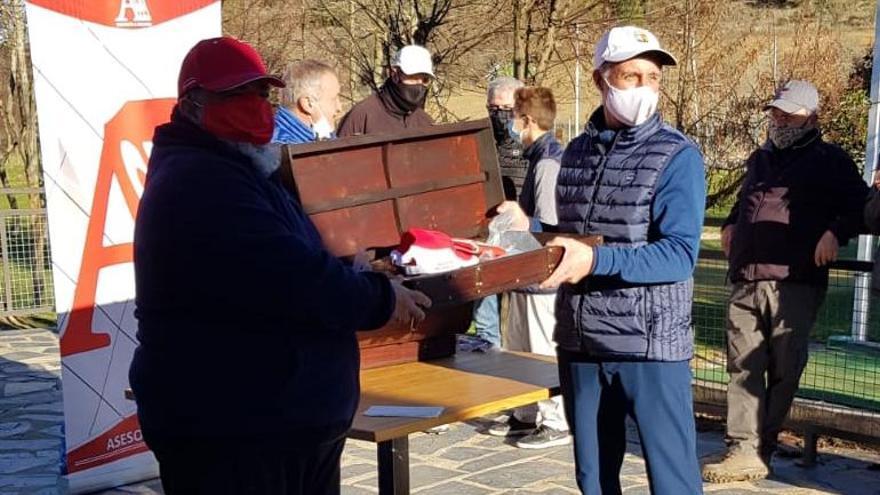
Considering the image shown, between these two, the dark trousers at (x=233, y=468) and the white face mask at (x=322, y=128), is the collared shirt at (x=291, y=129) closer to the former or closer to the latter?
the white face mask at (x=322, y=128)

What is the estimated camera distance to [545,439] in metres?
6.84

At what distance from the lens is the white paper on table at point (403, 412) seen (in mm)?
3910

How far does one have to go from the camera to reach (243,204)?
2.83 meters

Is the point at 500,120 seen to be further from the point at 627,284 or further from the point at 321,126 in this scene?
the point at 627,284

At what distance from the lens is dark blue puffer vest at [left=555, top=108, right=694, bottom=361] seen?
3801 millimetres

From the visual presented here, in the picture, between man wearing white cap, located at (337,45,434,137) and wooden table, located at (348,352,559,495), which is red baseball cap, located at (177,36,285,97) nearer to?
wooden table, located at (348,352,559,495)

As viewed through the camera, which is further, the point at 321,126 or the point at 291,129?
the point at 321,126

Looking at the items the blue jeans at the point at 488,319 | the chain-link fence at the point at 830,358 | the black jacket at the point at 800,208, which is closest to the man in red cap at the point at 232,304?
the black jacket at the point at 800,208

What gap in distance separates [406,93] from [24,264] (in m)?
6.62

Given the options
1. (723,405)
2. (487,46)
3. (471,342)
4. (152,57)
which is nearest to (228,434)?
(471,342)

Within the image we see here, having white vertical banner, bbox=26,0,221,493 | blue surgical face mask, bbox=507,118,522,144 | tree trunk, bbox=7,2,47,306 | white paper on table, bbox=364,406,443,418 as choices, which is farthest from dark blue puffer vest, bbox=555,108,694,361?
tree trunk, bbox=7,2,47,306

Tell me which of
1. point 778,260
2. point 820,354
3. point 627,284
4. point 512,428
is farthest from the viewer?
point 820,354

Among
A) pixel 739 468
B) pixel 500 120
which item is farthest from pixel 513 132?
pixel 739 468

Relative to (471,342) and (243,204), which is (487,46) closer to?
(471,342)
